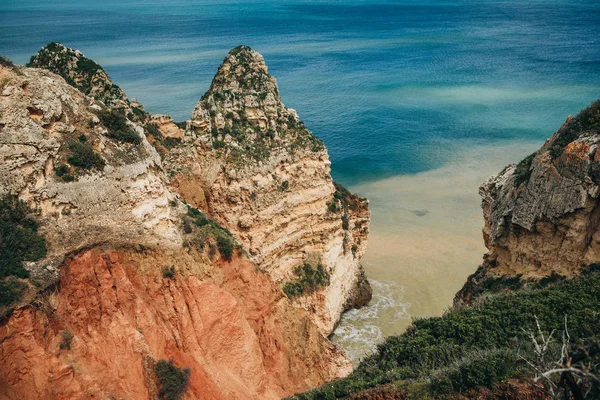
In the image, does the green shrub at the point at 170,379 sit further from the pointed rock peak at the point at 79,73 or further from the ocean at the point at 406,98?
the pointed rock peak at the point at 79,73

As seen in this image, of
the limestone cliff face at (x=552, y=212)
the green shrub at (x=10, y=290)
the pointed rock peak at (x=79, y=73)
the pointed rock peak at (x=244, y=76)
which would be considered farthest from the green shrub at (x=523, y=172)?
the pointed rock peak at (x=79, y=73)

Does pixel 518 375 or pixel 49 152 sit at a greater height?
pixel 49 152

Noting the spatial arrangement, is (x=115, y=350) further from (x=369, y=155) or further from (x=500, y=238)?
(x=369, y=155)

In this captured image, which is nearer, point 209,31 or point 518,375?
point 518,375

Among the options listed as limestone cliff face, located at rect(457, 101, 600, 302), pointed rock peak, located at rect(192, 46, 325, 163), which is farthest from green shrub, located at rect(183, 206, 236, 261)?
limestone cliff face, located at rect(457, 101, 600, 302)

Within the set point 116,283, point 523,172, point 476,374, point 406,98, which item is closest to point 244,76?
point 523,172

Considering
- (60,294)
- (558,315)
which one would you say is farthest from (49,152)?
(558,315)
